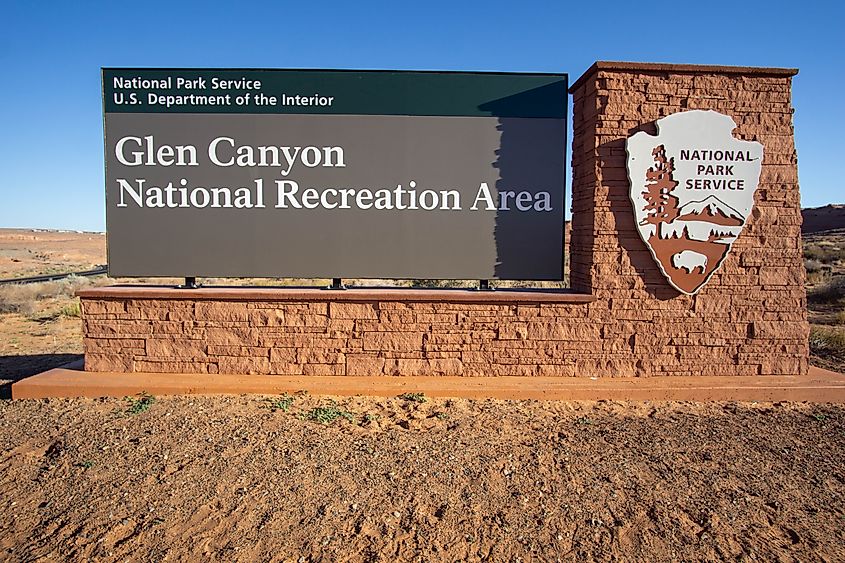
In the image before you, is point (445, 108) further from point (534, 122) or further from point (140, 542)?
point (140, 542)

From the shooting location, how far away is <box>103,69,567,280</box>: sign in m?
6.50

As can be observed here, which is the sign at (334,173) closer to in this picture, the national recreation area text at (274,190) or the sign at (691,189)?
the national recreation area text at (274,190)

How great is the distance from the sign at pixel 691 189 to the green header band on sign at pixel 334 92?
47.6 inches

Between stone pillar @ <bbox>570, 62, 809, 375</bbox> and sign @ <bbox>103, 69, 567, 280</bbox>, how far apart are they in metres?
0.51

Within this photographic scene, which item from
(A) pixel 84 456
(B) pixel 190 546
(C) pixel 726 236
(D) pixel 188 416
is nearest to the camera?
(B) pixel 190 546

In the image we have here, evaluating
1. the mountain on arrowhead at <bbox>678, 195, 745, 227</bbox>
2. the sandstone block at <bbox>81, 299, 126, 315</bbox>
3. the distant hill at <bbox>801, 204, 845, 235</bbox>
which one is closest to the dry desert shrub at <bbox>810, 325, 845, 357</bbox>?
the mountain on arrowhead at <bbox>678, 195, 745, 227</bbox>

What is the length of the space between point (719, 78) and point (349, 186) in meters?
4.53

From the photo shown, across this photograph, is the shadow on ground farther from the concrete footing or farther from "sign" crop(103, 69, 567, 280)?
"sign" crop(103, 69, 567, 280)

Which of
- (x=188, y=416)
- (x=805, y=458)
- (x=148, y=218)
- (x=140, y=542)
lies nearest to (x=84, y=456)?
(x=188, y=416)

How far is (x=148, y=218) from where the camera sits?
6.58 metres

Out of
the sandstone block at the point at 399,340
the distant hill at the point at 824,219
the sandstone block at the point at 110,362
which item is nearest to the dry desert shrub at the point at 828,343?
the sandstone block at the point at 399,340

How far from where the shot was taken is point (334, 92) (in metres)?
6.52

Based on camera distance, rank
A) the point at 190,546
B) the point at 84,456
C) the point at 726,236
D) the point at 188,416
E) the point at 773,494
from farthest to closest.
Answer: the point at 726,236 < the point at 188,416 < the point at 84,456 < the point at 773,494 < the point at 190,546

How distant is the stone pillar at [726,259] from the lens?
20.4 ft
